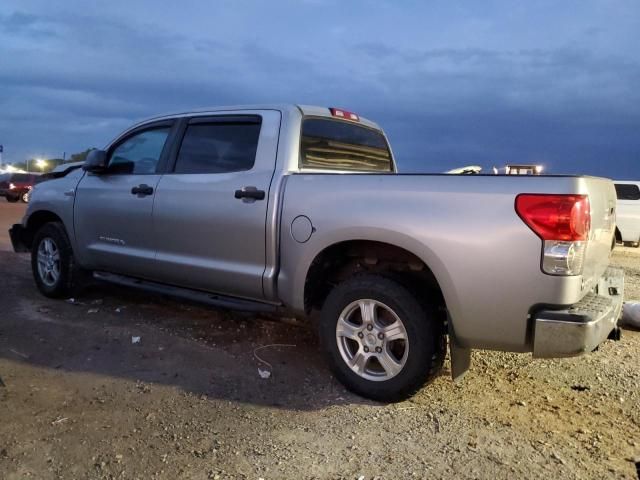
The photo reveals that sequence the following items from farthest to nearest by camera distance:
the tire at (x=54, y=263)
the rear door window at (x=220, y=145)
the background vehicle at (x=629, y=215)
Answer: the background vehicle at (x=629, y=215) → the tire at (x=54, y=263) → the rear door window at (x=220, y=145)

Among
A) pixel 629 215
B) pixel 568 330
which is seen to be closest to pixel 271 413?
pixel 568 330

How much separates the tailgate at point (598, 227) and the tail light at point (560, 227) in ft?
0.37

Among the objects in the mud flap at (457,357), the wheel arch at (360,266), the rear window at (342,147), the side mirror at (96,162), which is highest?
the rear window at (342,147)

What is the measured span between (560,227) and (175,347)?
3.12 m

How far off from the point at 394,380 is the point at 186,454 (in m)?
1.34

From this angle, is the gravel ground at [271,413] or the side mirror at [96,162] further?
the side mirror at [96,162]

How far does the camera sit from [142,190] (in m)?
5.12

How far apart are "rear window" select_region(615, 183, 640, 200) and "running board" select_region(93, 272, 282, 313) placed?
1402 cm

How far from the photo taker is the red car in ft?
89.9

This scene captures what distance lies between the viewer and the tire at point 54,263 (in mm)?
6023

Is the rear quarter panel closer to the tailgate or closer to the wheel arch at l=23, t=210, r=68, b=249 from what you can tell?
the tailgate

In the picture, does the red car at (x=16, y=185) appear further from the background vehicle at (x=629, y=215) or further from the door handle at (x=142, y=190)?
the door handle at (x=142, y=190)

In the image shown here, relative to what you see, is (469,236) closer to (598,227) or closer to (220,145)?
(598,227)

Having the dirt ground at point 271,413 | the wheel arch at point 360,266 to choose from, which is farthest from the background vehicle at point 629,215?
the wheel arch at point 360,266
